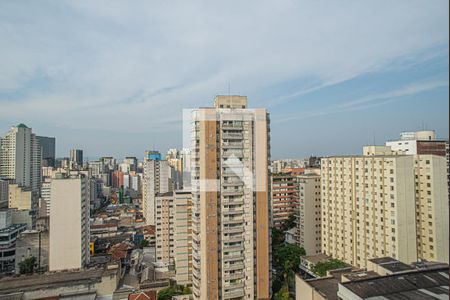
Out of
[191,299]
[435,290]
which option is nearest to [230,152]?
[191,299]

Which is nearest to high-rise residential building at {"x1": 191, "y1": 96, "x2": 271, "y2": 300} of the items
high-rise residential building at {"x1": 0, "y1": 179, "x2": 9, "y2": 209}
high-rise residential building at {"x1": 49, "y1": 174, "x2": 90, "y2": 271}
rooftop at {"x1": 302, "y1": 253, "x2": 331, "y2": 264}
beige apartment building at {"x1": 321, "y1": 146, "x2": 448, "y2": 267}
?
rooftop at {"x1": 302, "y1": 253, "x2": 331, "y2": 264}

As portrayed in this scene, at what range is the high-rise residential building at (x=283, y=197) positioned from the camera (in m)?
9.82

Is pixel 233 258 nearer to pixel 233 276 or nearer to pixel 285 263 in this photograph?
pixel 233 276

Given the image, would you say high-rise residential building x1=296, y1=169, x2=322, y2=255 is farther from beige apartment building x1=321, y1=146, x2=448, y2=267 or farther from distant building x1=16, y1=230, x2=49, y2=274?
distant building x1=16, y1=230, x2=49, y2=274

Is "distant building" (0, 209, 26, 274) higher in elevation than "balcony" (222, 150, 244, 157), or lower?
lower

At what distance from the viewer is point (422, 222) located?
16.5 ft

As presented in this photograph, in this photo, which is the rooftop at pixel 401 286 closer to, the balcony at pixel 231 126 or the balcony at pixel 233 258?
the balcony at pixel 233 258

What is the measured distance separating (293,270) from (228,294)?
2397mm

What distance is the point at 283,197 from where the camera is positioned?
995 centimetres

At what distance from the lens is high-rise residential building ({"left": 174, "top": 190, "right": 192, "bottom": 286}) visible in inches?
229

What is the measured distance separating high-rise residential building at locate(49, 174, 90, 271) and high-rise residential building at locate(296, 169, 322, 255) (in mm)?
5347

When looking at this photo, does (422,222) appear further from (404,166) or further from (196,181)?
(196,181)

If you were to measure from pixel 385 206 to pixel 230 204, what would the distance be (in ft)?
9.61

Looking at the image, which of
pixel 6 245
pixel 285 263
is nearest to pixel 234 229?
pixel 285 263
